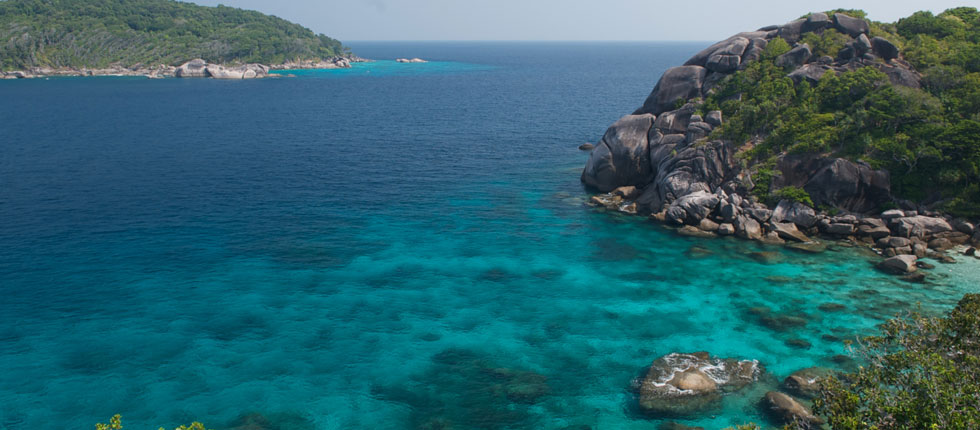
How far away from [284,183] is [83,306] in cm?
3912

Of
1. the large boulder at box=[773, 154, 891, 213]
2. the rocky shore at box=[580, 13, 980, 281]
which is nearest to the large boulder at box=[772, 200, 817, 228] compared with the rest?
the rocky shore at box=[580, 13, 980, 281]

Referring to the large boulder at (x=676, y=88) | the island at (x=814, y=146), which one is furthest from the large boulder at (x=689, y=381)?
the large boulder at (x=676, y=88)

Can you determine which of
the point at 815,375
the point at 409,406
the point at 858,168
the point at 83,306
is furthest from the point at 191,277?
the point at 858,168

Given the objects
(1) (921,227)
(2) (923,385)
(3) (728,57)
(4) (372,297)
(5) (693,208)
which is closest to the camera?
(2) (923,385)

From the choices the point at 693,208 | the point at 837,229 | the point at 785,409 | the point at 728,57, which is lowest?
the point at 785,409

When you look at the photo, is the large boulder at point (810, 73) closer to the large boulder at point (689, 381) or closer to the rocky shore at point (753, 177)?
the rocky shore at point (753, 177)

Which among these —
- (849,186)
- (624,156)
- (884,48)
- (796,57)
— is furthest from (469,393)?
(884,48)

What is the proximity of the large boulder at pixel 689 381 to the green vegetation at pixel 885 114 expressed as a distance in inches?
1367

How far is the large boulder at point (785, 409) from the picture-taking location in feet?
115

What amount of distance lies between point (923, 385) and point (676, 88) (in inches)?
2672

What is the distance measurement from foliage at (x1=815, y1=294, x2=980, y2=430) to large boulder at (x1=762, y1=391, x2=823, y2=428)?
17.3ft

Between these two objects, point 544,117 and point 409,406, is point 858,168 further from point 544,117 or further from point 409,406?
point 544,117

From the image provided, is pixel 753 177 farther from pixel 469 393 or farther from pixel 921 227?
pixel 469 393

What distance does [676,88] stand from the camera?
→ 86.6m
